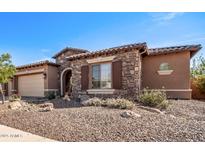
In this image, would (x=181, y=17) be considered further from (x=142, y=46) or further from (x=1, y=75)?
(x=1, y=75)

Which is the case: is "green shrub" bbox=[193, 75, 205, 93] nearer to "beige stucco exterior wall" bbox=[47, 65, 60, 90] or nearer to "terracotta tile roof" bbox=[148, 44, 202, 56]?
"terracotta tile roof" bbox=[148, 44, 202, 56]

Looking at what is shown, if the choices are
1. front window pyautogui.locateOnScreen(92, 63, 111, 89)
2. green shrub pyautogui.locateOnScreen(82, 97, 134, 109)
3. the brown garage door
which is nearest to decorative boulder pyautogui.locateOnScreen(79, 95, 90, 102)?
front window pyautogui.locateOnScreen(92, 63, 111, 89)

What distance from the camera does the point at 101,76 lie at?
39.8 ft

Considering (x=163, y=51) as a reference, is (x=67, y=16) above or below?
above

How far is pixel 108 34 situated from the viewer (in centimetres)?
974

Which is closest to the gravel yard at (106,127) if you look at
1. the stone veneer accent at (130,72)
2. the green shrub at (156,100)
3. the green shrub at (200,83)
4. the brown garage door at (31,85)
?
the green shrub at (156,100)

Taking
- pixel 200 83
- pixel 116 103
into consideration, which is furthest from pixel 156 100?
pixel 200 83

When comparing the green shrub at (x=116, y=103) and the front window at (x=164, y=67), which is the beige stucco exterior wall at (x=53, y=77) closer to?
the green shrub at (x=116, y=103)

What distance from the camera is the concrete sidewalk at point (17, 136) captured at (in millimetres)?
4847

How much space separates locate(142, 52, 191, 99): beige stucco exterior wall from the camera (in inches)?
454

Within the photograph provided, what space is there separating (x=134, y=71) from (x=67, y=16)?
4.68 m

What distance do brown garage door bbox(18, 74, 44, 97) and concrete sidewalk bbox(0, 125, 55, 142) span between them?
11320 millimetres

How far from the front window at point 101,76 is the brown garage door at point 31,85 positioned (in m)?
6.48
